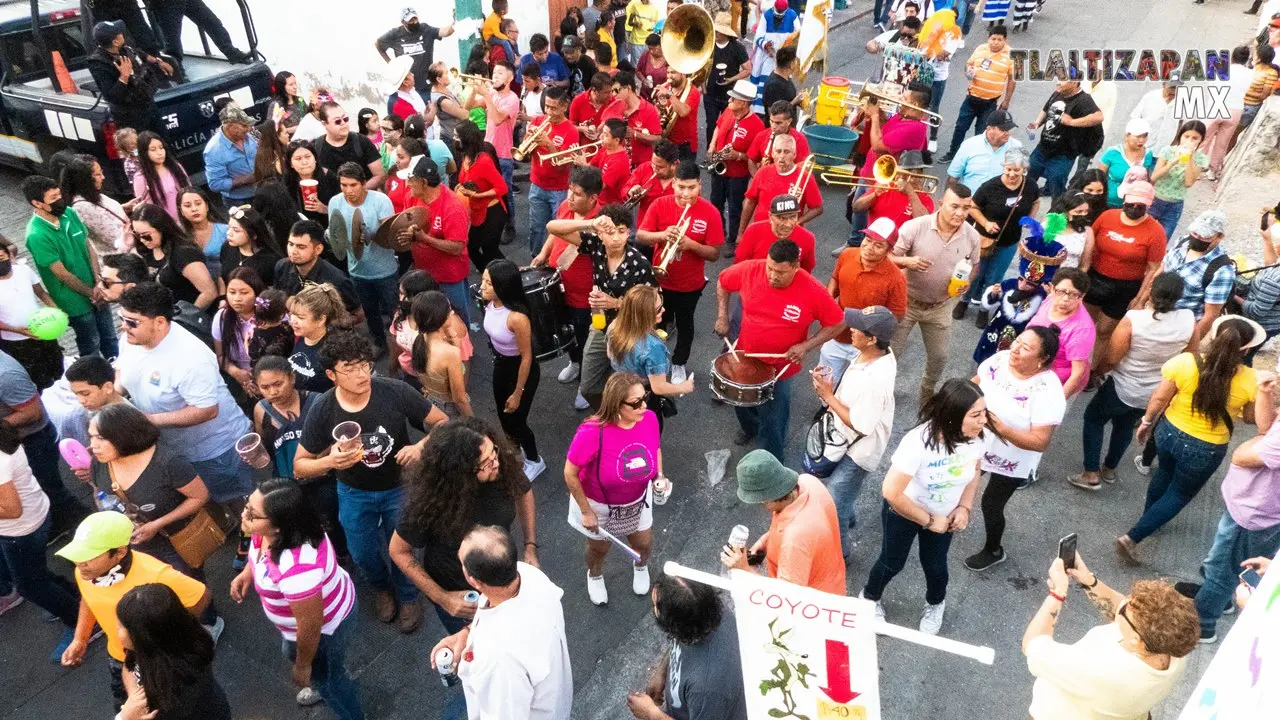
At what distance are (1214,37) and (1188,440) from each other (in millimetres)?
14893

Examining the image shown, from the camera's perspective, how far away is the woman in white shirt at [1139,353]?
16.8 feet

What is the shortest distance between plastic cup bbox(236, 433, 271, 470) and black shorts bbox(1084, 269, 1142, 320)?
5.72 m

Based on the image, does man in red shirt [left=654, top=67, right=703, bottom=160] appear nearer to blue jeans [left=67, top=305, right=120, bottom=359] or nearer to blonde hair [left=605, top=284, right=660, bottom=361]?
blonde hair [left=605, top=284, right=660, bottom=361]

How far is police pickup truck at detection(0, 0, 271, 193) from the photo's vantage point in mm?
8742

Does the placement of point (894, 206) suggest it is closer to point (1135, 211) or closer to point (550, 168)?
point (1135, 211)

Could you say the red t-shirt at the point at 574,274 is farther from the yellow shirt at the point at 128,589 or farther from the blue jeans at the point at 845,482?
the yellow shirt at the point at 128,589

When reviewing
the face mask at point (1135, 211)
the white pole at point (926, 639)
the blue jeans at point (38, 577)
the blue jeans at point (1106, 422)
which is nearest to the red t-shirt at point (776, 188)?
the face mask at point (1135, 211)

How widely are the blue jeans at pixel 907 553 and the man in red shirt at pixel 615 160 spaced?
3864 mm

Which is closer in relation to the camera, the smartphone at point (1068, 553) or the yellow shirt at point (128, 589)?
the smartphone at point (1068, 553)

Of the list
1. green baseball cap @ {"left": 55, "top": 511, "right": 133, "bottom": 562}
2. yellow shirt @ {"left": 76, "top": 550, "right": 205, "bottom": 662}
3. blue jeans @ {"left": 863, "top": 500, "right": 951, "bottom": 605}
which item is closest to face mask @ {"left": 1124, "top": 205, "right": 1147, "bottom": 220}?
blue jeans @ {"left": 863, "top": 500, "right": 951, "bottom": 605}

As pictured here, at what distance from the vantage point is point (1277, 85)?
9773 mm

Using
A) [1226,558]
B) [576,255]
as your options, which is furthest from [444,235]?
[1226,558]

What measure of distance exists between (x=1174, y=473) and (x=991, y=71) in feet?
21.5

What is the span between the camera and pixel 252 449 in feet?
14.1
